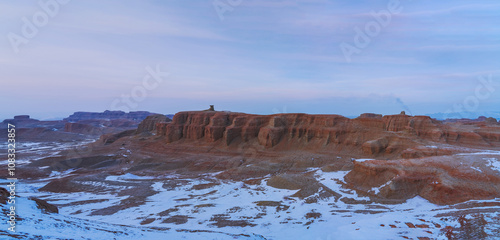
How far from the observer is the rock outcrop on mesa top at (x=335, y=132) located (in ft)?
150

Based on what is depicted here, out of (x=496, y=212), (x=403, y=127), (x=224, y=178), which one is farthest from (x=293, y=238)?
(x=403, y=127)

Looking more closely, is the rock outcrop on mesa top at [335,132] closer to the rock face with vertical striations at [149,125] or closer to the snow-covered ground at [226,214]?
the snow-covered ground at [226,214]

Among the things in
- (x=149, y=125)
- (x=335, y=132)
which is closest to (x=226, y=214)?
(x=335, y=132)

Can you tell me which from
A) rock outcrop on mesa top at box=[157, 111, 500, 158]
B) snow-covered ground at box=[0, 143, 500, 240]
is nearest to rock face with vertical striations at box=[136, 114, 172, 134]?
rock outcrop on mesa top at box=[157, 111, 500, 158]

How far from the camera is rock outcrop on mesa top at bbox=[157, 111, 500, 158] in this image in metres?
45.6

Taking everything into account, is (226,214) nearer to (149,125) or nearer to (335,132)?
(335,132)

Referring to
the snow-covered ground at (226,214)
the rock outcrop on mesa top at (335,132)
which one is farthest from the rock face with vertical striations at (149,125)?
the snow-covered ground at (226,214)

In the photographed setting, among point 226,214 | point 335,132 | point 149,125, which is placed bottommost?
point 226,214

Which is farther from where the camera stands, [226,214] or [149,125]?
[149,125]

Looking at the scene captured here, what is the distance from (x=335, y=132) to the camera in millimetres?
54562

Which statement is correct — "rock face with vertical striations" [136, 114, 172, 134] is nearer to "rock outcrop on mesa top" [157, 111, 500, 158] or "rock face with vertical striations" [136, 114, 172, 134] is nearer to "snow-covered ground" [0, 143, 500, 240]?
"rock outcrop on mesa top" [157, 111, 500, 158]

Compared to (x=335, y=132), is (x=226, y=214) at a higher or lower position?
lower

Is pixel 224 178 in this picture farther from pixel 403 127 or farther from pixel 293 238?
pixel 403 127

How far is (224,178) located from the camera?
40.3m
